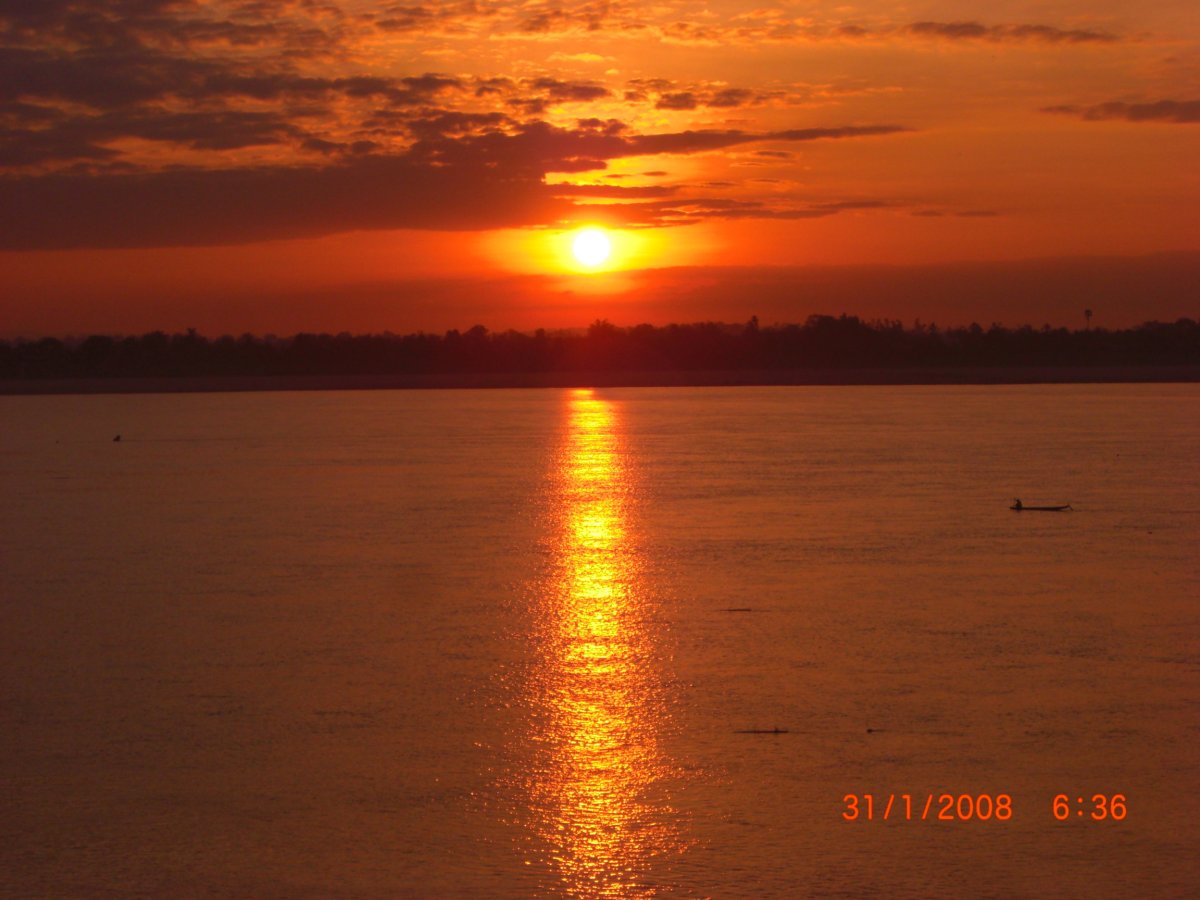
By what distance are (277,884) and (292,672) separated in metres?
2.89

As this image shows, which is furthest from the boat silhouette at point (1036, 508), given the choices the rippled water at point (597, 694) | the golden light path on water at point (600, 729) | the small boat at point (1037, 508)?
the golden light path on water at point (600, 729)

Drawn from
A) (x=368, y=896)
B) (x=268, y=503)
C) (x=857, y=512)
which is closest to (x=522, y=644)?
(x=368, y=896)

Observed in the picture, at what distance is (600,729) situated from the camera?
20.0 feet

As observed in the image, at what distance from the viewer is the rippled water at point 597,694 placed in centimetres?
462

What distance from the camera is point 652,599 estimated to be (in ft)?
30.3

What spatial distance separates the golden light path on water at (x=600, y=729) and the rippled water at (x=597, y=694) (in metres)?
0.02

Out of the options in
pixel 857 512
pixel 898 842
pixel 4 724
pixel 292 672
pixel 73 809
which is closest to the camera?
pixel 898 842

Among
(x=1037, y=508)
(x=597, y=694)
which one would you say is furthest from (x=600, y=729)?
(x=1037, y=508)

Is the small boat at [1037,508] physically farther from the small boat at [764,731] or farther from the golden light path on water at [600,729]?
the small boat at [764,731]

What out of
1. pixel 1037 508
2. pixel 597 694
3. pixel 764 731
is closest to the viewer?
A: pixel 764 731

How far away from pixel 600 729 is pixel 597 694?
0.63 m

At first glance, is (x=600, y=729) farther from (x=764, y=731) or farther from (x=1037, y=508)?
(x=1037, y=508)

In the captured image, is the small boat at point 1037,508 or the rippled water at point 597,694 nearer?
the rippled water at point 597,694

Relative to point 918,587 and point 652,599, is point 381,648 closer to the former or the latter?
point 652,599
